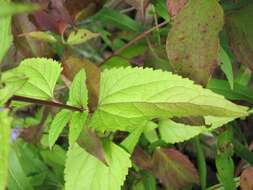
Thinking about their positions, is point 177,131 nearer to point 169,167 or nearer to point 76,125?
point 169,167

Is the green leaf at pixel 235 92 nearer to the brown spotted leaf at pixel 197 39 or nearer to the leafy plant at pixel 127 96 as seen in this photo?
the leafy plant at pixel 127 96

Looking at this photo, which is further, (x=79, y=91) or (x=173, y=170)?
(x=173, y=170)

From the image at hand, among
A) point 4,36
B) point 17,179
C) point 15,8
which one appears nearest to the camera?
point 15,8

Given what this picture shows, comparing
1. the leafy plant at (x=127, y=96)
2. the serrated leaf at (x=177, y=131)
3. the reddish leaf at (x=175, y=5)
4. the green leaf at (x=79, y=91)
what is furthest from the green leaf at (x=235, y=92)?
the green leaf at (x=79, y=91)

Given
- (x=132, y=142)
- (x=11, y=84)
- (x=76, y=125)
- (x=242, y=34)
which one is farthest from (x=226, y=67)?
(x=11, y=84)

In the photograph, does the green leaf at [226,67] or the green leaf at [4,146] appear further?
the green leaf at [226,67]

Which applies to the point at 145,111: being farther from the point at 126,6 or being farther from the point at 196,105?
the point at 126,6

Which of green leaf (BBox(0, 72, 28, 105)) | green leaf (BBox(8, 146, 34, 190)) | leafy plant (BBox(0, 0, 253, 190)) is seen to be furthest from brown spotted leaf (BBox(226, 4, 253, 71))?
green leaf (BBox(8, 146, 34, 190))
